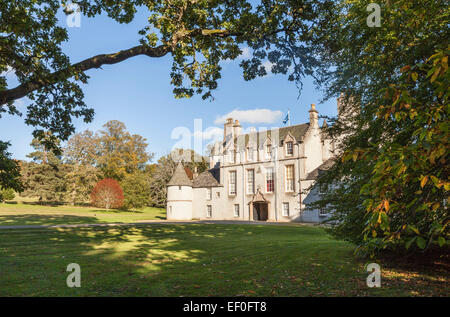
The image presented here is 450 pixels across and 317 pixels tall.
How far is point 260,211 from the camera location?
43312 mm

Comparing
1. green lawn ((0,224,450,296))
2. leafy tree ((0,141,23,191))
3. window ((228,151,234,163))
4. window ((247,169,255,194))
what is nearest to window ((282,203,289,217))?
window ((247,169,255,194))

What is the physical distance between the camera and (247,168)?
4453 centimetres

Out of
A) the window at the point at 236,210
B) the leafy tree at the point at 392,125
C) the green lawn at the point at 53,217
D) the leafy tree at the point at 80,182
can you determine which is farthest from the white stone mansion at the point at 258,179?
the leafy tree at the point at 392,125

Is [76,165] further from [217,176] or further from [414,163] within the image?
[414,163]

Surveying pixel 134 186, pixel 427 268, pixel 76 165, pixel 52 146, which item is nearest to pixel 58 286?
pixel 52 146

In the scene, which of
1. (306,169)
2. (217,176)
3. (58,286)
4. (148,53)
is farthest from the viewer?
(217,176)

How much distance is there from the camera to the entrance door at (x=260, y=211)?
1687 inches

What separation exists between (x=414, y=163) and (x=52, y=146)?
1158 cm

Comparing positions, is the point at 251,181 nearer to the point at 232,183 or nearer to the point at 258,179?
the point at 258,179

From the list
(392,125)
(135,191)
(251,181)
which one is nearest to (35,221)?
(251,181)

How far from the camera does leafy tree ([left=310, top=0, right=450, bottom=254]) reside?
132 inches

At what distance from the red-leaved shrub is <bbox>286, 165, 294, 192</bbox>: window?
99.4 feet

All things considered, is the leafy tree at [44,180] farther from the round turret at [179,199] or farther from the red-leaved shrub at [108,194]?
the round turret at [179,199]

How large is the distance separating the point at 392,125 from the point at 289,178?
109 feet
